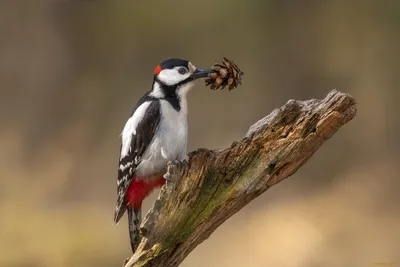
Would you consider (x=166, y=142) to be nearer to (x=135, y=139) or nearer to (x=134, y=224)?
(x=135, y=139)

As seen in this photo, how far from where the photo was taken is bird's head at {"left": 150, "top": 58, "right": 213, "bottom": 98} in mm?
1777

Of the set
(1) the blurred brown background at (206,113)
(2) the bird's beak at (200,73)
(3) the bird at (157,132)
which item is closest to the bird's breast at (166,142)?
(3) the bird at (157,132)

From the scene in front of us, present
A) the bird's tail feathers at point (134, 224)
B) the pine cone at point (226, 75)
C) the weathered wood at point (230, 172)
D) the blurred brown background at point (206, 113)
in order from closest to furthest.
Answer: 1. the weathered wood at point (230, 172)
2. the pine cone at point (226, 75)
3. the bird's tail feathers at point (134, 224)
4. the blurred brown background at point (206, 113)

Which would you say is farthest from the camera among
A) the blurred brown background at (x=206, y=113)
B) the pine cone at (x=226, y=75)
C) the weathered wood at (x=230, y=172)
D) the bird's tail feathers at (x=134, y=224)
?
the blurred brown background at (x=206, y=113)

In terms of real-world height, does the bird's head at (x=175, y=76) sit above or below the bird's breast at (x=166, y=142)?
above

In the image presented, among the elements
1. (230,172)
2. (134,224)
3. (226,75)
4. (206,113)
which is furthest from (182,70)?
(206,113)

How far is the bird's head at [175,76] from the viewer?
5.83 ft

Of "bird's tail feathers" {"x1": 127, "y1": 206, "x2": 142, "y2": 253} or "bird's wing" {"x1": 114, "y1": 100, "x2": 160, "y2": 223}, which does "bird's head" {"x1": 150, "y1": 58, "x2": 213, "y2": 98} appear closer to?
"bird's wing" {"x1": 114, "y1": 100, "x2": 160, "y2": 223}

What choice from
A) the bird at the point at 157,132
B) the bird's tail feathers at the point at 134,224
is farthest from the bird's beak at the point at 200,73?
the bird's tail feathers at the point at 134,224

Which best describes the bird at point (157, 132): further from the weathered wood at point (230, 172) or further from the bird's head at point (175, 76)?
the weathered wood at point (230, 172)

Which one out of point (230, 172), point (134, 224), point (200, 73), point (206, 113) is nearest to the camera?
point (230, 172)

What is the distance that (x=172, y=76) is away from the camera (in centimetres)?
179

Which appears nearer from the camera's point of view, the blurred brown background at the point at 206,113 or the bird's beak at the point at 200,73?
the bird's beak at the point at 200,73

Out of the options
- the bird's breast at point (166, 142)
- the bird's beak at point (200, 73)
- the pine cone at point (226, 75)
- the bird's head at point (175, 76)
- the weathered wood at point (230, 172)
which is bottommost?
the weathered wood at point (230, 172)
